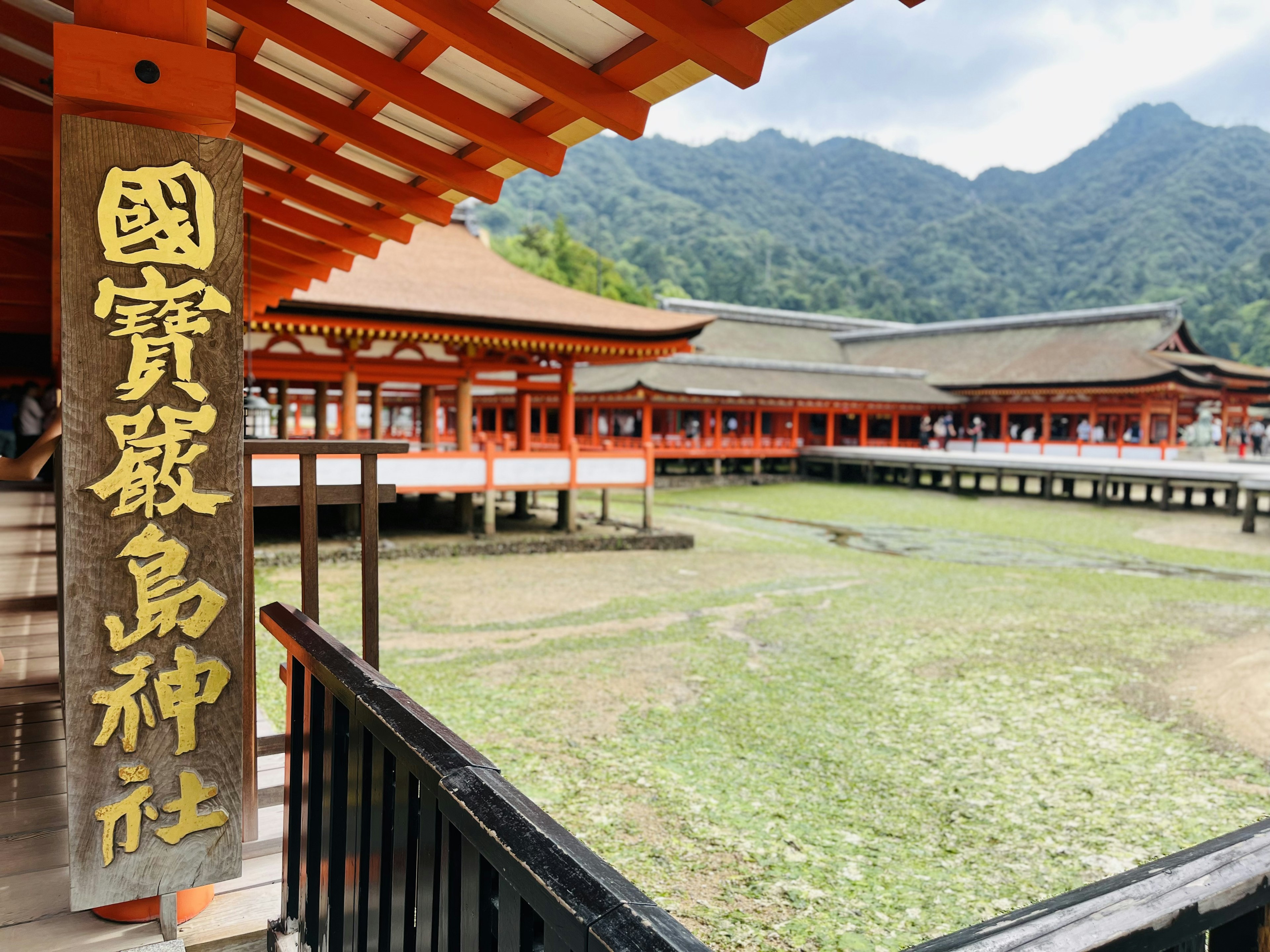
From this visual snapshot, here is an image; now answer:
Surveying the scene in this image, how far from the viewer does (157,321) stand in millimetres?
1812

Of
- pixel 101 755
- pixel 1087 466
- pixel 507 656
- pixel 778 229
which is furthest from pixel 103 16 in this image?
pixel 778 229

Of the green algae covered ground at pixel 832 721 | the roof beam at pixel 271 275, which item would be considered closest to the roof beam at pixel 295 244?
the roof beam at pixel 271 275

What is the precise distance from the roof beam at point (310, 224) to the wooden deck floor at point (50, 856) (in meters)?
2.42

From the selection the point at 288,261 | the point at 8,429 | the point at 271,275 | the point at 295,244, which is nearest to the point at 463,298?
the point at 8,429

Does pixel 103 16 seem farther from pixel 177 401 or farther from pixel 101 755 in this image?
pixel 101 755

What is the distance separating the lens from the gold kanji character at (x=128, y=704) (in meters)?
1.81

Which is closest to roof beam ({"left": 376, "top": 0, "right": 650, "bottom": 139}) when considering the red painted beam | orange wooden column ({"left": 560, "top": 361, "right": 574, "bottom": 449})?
the red painted beam

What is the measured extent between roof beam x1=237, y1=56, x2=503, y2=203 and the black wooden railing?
1.64 m

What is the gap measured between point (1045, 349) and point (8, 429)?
1173 inches

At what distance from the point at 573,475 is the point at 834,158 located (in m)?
98.4

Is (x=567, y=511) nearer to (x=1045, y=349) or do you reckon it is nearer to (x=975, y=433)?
(x=975, y=433)

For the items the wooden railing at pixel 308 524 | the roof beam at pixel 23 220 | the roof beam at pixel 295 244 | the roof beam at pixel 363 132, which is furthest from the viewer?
the roof beam at pixel 295 244

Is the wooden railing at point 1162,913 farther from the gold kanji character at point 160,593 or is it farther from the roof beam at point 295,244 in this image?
the roof beam at point 295,244

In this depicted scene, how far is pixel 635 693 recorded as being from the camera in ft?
19.8
